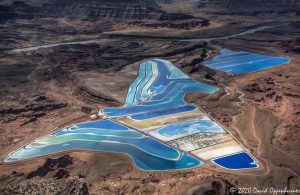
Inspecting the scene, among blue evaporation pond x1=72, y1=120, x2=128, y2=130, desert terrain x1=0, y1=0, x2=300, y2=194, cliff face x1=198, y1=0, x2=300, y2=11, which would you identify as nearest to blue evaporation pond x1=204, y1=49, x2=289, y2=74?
desert terrain x1=0, y1=0, x2=300, y2=194

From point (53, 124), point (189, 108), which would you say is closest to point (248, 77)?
point (189, 108)

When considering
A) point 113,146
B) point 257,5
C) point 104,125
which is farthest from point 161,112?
point 257,5

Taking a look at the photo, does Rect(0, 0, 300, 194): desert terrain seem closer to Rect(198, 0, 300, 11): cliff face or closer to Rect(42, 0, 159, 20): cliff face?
Rect(42, 0, 159, 20): cliff face

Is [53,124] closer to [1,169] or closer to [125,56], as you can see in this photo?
[1,169]

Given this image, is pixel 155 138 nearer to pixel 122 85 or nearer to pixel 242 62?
pixel 122 85

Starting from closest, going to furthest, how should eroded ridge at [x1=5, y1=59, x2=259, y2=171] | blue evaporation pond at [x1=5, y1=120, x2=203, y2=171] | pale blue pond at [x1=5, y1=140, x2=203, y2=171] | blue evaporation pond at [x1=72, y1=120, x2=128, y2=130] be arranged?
pale blue pond at [x1=5, y1=140, x2=203, y2=171] < blue evaporation pond at [x1=5, y1=120, x2=203, y2=171] < eroded ridge at [x1=5, y1=59, x2=259, y2=171] < blue evaporation pond at [x1=72, y1=120, x2=128, y2=130]

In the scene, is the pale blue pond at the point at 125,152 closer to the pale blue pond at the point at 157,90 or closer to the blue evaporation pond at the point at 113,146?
the blue evaporation pond at the point at 113,146
